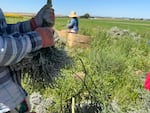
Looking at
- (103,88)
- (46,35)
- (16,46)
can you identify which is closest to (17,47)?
(16,46)

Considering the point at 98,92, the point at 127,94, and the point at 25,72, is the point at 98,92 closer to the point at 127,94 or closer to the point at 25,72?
the point at 127,94

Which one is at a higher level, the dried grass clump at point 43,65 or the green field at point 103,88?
the dried grass clump at point 43,65

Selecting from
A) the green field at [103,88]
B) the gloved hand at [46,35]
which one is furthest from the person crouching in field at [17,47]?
the green field at [103,88]

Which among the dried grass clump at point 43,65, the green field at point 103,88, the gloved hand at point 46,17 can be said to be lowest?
the green field at point 103,88

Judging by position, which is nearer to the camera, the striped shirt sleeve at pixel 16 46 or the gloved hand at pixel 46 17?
the striped shirt sleeve at pixel 16 46

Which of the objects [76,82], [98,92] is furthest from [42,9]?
[76,82]

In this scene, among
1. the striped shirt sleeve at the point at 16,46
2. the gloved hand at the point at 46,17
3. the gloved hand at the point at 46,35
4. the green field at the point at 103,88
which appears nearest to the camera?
the striped shirt sleeve at the point at 16,46

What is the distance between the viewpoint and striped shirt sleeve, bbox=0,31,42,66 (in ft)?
5.74

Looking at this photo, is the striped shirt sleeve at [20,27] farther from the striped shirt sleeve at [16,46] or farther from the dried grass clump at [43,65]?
the striped shirt sleeve at [16,46]

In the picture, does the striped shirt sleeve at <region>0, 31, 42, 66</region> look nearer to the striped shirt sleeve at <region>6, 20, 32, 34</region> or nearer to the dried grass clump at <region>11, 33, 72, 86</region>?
the dried grass clump at <region>11, 33, 72, 86</region>

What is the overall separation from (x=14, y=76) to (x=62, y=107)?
4.94 ft

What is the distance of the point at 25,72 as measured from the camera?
2.17 m

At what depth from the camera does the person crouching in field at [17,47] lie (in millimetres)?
1775

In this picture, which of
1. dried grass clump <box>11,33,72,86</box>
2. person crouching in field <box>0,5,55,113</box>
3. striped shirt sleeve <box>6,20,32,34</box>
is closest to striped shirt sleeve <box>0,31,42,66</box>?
Result: person crouching in field <box>0,5,55,113</box>
